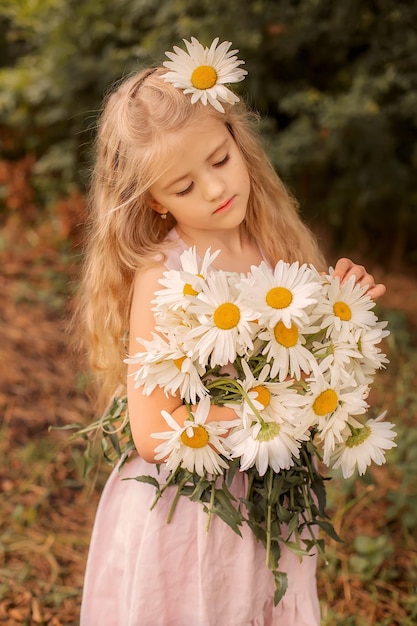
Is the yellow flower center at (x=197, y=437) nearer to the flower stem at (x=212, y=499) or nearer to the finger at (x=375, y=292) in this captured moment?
the flower stem at (x=212, y=499)

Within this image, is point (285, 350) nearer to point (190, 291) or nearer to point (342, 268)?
point (190, 291)

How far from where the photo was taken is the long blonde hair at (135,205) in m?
1.48

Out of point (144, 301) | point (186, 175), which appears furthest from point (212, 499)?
point (186, 175)

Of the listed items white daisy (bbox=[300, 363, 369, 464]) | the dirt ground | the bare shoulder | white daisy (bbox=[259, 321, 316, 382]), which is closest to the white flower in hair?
the bare shoulder

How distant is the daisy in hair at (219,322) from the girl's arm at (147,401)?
0.18 meters

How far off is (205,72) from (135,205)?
1.03 feet

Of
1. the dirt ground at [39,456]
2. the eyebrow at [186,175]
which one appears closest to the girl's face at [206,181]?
the eyebrow at [186,175]

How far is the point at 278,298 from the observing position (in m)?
1.30

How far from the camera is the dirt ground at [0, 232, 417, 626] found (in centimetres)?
239

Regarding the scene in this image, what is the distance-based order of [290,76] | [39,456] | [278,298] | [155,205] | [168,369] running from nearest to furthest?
[278,298] → [168,369] → [155,205] → [39,456] → [290,76]

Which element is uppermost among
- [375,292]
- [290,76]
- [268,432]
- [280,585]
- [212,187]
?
[290,76]

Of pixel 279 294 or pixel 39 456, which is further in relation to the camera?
pixel 39 456

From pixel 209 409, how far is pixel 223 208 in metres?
0.41

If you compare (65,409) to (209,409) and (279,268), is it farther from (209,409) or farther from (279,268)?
(279,268)
